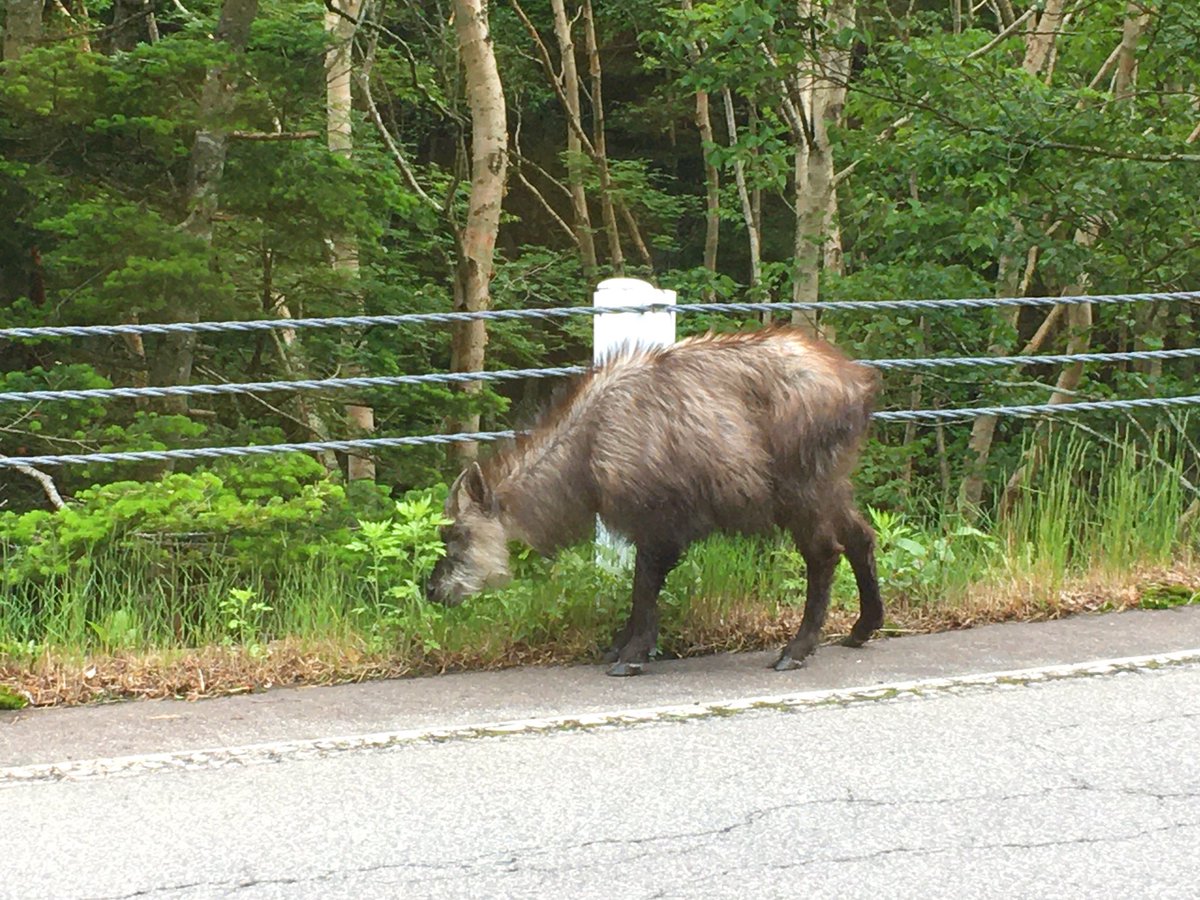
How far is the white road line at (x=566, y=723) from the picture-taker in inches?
177

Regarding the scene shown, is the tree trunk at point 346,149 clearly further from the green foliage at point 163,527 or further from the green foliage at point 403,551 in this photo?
the green foliage at point 403,551

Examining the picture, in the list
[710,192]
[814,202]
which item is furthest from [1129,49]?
[710,192]

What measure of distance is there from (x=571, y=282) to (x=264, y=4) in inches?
332

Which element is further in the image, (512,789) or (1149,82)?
(1149,82)

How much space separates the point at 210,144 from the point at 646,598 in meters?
6.72

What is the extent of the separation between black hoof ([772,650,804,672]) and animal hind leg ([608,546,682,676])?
1.58 feet

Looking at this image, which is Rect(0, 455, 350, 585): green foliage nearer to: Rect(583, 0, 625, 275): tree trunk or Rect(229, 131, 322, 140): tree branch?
Rect(229, 131, 322, 140): tree branch

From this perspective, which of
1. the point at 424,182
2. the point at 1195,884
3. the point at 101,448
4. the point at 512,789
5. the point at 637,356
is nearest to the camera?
the point at 1195,884

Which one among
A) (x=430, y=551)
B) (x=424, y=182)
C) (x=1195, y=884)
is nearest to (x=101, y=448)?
(x=430, y=551)

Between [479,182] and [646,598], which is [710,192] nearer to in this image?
[479,182]

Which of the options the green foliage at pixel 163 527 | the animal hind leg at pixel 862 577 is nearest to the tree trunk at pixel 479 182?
the green foliage at pixel 163 527

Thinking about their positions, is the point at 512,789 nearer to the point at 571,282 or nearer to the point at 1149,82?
the point at 1149,82

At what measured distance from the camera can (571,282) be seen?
71.6 ft

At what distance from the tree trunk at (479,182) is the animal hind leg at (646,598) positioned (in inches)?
314
